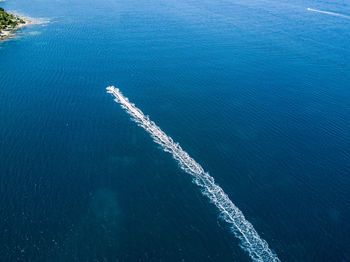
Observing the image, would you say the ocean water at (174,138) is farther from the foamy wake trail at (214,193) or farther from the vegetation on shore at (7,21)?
the vegetation on shore at (7,21)

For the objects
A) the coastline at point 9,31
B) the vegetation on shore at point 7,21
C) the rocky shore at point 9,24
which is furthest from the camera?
the vegetation on shore at point 7,21

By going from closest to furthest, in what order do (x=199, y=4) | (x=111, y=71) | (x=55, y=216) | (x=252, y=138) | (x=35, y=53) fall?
(x=55, y=216)
(x=252, y=138)
(x=111, y=71)
(x=35, y=53)
(x=199, y=4)

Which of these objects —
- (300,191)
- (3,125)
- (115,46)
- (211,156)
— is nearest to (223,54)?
(115,46)

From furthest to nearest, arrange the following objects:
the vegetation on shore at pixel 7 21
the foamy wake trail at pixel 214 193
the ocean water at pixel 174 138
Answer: the vegetation on shore at pixel 7 21
the ocean water at pixel 174 138
the foamy wake trail at pixel 214 193

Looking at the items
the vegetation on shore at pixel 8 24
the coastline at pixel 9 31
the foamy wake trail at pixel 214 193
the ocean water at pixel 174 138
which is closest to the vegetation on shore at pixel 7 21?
the vegetation on shore at pixel 8 24

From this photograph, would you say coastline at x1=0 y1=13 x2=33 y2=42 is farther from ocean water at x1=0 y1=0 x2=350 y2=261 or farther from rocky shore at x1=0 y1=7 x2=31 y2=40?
ocean water at x1=0 y1=0 x2=350 y2=261

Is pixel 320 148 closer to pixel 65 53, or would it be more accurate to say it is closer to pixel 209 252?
pixel 209 252
